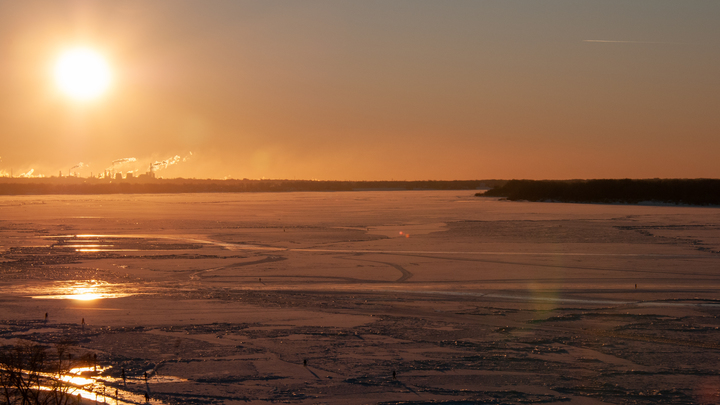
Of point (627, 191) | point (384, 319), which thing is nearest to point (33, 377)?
point (384, 319)

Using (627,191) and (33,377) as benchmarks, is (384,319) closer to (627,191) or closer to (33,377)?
(33,377)

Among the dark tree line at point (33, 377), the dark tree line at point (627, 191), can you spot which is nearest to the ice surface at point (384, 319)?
the dark tree line at point (33, 377)

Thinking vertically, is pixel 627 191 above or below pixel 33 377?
above

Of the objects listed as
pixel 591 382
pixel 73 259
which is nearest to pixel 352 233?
pixel 73 259

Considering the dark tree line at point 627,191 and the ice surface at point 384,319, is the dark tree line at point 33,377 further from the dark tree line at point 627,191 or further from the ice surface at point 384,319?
the dark tree line at point 627,191

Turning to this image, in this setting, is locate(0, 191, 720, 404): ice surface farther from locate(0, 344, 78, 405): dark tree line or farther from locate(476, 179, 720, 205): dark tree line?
locate(476, 179, 720, 205): dark tree line

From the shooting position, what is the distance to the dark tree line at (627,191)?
188 ft

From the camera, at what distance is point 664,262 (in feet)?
51.0

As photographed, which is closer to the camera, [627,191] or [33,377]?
[33,377]

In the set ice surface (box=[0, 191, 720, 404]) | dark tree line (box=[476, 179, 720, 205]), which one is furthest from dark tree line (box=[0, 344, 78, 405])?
dark tree line (box=[476, 179, 720, 205])

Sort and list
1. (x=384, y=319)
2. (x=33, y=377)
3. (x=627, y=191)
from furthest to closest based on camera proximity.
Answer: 1. (x=627, y=191)
2. (x=384, y=319)
3. (x=33, y=377)

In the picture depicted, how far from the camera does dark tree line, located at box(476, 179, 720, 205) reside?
57.3m

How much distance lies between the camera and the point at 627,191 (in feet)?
204

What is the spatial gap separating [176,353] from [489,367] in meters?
3.93
